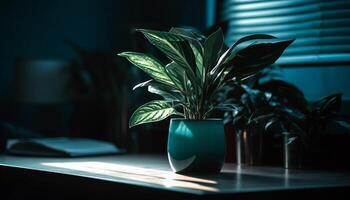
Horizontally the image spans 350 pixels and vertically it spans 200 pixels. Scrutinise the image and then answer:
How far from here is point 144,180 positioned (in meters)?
1.39

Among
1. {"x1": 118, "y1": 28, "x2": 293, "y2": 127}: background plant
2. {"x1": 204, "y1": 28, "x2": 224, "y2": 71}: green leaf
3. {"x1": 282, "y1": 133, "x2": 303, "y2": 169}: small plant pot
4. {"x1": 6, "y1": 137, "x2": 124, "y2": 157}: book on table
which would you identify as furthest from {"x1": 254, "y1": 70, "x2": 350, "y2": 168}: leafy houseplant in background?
{"x1": 6, "y1": 137, "x2": 124, "y2": 157}: book on table

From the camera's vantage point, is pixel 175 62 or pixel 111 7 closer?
pixel 175 62

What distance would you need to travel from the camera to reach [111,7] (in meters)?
3.30

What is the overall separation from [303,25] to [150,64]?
770 mm

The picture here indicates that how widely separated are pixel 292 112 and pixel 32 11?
1.78m

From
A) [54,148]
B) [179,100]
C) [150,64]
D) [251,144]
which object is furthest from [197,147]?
[54,148]

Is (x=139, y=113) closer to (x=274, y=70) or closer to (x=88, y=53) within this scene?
(x=274, y=70)

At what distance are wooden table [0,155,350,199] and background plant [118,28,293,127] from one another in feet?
0.57

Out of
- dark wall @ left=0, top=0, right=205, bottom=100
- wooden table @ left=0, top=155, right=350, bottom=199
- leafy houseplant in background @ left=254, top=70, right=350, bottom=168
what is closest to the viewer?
wooden table @ left=0, top=155, right=350, bottom=199

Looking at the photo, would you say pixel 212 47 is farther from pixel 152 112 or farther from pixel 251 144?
pixel 251 144

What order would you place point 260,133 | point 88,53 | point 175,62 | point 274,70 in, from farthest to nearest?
1. point 88,53
2. point 274,70
3. point 260,133
4. point 175,62

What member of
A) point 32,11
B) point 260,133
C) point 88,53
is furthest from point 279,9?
point 32,11

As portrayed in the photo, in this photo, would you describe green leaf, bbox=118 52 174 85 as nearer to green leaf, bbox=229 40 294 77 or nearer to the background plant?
the background plant

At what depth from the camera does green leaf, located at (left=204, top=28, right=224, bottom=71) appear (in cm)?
153
